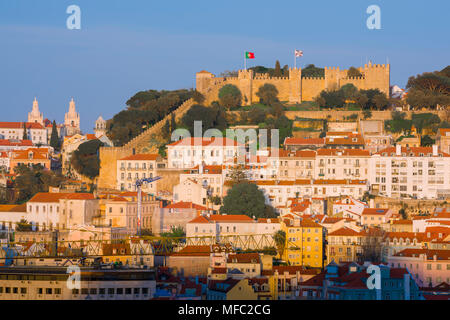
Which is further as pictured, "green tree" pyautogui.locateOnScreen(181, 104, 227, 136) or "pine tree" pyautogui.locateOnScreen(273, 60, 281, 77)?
"pine tree" pyautogui.locateOnScreen(273, 60, 281, 77)

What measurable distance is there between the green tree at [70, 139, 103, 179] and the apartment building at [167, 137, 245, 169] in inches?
155

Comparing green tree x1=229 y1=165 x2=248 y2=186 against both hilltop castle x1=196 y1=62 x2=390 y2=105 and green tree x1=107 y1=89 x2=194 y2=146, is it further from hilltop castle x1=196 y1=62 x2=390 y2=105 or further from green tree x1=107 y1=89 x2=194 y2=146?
hilltop castle x1=196 y1=62 x2=390 y2=105

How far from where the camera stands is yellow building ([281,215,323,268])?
43.2 meters

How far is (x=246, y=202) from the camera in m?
47.7

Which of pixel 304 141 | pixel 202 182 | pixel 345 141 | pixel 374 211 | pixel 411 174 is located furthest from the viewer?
pixel 304 141

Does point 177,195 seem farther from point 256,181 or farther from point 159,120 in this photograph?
point 159,120

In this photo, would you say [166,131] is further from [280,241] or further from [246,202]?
[280,241]

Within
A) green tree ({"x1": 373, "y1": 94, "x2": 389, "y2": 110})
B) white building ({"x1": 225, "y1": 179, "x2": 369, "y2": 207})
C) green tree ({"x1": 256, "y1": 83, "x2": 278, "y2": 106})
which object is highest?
green tree ({"x1": 256, "y1": 83, "x2": 278, "y2": 106})

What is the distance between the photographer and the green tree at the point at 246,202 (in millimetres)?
47594

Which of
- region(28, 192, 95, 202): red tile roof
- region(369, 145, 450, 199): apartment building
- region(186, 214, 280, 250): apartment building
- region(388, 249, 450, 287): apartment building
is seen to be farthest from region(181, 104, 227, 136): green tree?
region(388, 249, 450, 287): apartment building

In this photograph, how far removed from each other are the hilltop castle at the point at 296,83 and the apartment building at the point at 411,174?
11955mm

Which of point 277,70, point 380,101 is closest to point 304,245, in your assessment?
point 380,101

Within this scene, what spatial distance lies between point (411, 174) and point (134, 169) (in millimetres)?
13624
